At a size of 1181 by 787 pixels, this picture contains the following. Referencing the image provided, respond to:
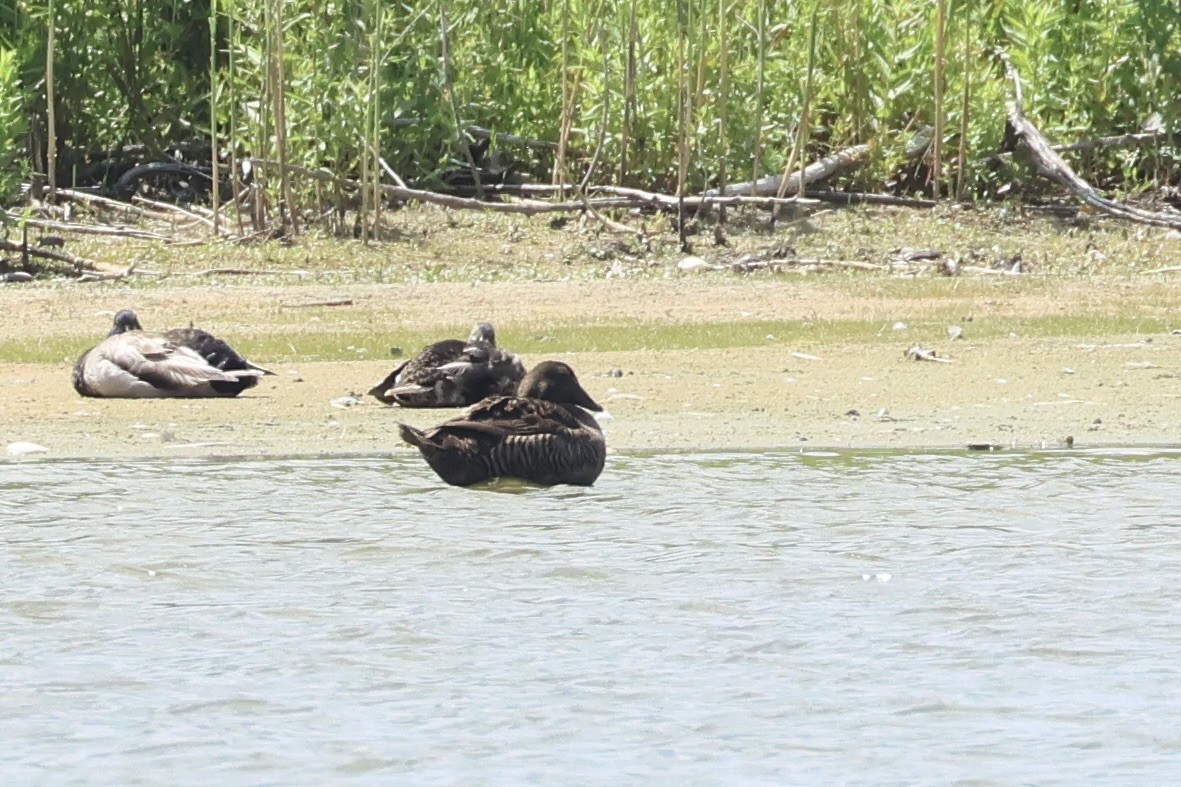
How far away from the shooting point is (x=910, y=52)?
17594 millimetres

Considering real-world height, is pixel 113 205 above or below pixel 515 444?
above

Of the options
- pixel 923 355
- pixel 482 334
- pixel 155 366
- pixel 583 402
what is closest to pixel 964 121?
pixel 923 355

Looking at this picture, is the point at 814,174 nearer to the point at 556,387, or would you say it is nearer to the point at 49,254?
the point at 49,254

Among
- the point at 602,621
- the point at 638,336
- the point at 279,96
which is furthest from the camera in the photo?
the point at 279,96

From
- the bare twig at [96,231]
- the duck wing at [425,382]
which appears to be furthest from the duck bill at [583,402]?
the bare twig at [96,231]

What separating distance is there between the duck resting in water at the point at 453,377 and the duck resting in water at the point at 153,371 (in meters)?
0.81

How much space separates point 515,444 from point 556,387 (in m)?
0.52

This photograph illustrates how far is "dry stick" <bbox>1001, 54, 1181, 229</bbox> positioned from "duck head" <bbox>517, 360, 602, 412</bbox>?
9.34 m

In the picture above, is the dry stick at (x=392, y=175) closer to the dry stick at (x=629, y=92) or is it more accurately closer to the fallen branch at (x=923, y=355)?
the dry stick at (x=629, y=92)

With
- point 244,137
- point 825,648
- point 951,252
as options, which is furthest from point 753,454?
point 244,137

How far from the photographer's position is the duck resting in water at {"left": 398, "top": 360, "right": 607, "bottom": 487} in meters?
8.19

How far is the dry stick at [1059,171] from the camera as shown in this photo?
16.9 meters

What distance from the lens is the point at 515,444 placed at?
27.1ft

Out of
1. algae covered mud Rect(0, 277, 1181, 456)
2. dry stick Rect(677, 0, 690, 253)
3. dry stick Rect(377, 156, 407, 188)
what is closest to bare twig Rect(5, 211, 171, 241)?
dry stick Rect(377, 156, 407, 188)
